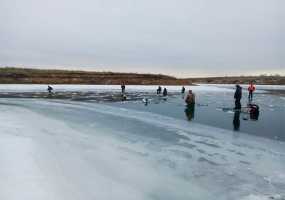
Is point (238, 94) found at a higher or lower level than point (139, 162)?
higher

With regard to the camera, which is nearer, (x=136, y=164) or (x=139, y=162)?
(x=136, y=164)

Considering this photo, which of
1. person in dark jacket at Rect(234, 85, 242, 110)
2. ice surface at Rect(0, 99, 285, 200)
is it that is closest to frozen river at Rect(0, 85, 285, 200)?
ice surface at Rect(0, 99, 285, 200)

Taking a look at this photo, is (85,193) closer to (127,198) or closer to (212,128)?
(127,198)

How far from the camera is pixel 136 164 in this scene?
875 cm

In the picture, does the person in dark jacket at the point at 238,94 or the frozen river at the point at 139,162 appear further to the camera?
the person in dark jacket at the point at 238,94

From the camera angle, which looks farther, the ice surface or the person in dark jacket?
the person in dark jacket

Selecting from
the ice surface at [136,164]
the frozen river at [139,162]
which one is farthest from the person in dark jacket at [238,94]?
the ice surface at [136,164]

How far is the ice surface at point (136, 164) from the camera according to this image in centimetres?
668

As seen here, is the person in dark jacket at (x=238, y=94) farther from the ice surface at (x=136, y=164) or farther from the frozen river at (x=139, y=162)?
the ice surface at (x=136, y=164)

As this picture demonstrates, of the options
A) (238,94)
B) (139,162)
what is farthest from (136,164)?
(238,94)

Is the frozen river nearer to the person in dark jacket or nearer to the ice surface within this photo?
the ice surface

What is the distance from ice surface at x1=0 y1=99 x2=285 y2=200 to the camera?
6.68 meters

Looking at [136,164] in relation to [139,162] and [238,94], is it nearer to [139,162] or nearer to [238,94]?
[139,162]

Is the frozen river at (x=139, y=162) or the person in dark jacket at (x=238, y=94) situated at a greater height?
the person in dark jacket at (x=238, y=94)
